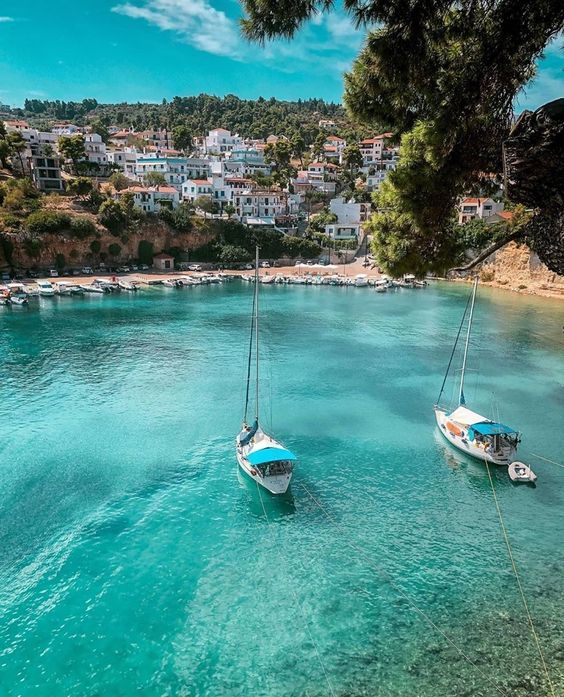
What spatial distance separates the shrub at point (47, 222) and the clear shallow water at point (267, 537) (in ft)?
131

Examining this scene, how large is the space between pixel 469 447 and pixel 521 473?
323cm

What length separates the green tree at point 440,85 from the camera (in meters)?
11.1

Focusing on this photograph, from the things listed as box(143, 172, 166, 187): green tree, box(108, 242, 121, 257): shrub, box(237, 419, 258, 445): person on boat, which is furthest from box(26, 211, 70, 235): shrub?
box(237, 419, 258, 445): person on boat

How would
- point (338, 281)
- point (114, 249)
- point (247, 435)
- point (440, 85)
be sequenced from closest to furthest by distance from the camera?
point (440, 85) < point (247, 435) < point (114, 249) < point (338, 281)

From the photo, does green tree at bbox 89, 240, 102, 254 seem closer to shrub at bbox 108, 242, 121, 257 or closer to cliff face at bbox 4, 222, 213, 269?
cliff face at bbox 4, 222, 213, 269

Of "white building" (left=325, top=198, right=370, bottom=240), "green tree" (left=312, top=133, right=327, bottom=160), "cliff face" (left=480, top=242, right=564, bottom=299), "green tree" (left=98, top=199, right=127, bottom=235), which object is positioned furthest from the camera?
"green tree" (left=312, top=133, right=327, bottom=160)

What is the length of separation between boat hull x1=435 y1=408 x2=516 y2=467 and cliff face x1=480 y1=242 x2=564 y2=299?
56983 mm

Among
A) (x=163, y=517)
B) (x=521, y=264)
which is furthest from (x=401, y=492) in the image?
(x=521, y=264)

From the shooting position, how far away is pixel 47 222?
267 feet

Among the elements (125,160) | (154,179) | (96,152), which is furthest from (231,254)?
(125,160)

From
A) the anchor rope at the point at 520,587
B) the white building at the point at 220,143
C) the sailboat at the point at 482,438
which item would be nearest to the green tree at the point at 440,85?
the anchor rope at the point at 520,587

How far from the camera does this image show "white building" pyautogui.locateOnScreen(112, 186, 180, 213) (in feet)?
316

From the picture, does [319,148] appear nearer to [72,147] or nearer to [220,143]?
[220,143]

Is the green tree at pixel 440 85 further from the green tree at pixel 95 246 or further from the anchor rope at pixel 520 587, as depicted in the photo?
the green tree at pixel 95 246
